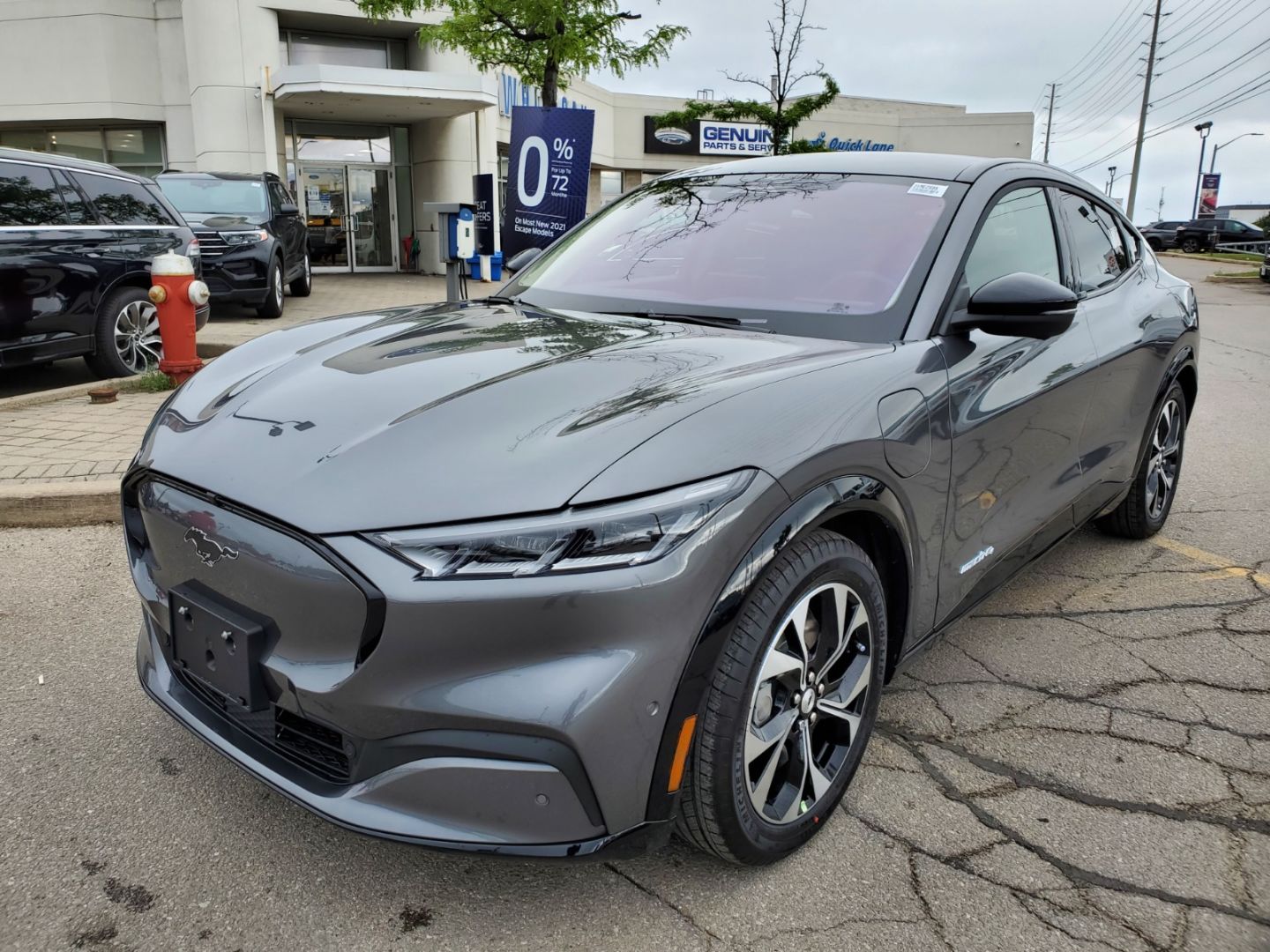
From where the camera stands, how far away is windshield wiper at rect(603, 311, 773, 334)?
2691mm

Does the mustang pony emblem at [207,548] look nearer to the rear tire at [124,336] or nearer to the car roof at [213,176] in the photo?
the rear tire at [124,336]

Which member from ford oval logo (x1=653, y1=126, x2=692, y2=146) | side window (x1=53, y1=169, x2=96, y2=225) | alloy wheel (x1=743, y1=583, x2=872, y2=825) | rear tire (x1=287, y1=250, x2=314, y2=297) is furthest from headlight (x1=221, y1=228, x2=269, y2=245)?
ford oval logo (x1=653, y1=126, x2=692, y2=146)

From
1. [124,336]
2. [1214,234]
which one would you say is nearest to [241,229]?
[124,336]

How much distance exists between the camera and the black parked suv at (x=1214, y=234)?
41438 millimetres

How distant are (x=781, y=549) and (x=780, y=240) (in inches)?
53.6

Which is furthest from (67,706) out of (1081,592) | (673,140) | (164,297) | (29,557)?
(673,140)

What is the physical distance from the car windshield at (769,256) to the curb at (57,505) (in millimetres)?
2470

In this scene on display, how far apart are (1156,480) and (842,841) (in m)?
2.88

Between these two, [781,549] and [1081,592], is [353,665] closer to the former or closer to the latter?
[781,549]

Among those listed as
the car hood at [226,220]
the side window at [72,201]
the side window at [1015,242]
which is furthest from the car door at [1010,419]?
the car hood at [226,220]

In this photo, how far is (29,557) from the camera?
411 cm

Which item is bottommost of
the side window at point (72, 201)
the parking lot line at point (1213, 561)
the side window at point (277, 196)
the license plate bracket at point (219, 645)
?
the parking lot line at point (1213, 561)

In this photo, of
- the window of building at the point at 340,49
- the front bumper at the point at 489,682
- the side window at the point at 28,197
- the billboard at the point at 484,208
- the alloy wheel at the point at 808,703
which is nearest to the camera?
the front bumper at the point at 489,682

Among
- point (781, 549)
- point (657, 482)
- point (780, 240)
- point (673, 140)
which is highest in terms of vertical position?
point (673, 140)
